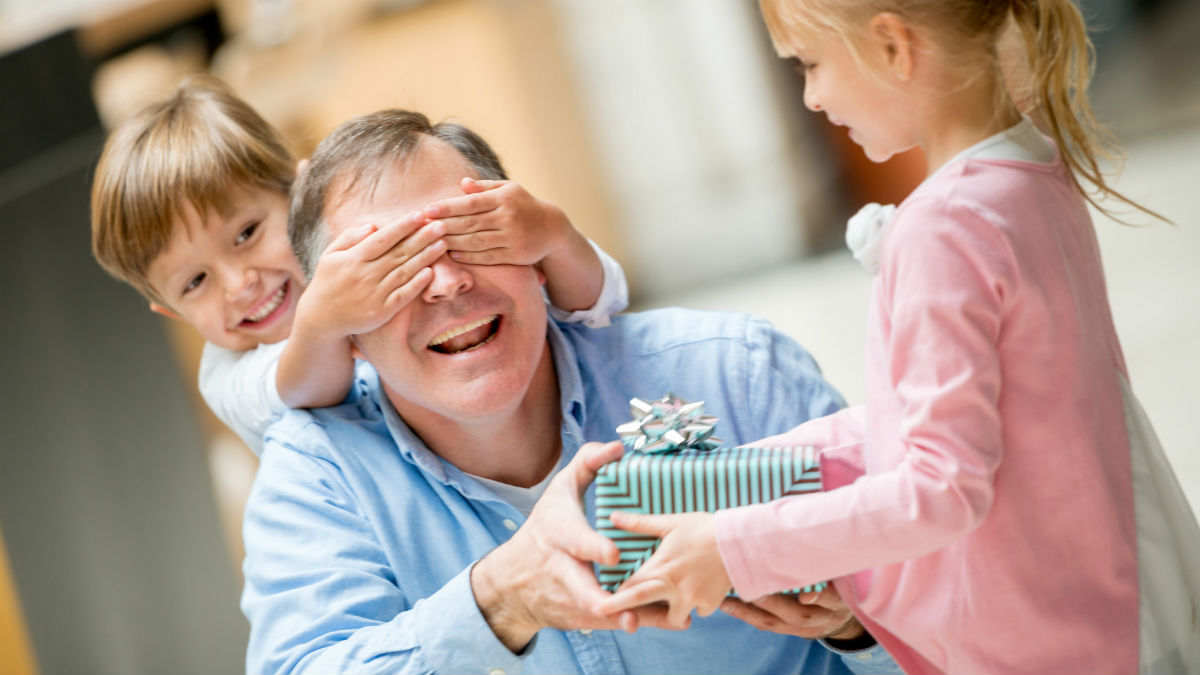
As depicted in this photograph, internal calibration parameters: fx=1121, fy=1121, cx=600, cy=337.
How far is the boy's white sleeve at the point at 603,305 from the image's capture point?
4.79 feet

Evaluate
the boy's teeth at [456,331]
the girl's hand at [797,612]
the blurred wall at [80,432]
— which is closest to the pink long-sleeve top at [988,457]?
the girl's hand at [797,612]

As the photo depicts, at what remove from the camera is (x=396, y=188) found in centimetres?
127

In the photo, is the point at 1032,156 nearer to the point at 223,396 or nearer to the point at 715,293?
the point at 223,396

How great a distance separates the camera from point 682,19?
5.43m

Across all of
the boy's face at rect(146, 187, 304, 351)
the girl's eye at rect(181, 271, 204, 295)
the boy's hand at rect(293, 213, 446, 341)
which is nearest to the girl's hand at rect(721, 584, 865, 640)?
the boy's hand at rect(293, 213, 446, 341)

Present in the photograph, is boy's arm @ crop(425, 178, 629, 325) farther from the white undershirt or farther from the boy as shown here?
the white undershirt

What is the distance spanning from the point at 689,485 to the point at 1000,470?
261 mm

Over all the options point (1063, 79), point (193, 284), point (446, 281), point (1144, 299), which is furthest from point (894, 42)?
point (1144, 299)

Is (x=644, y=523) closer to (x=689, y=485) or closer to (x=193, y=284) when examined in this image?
(x=689, y=485)

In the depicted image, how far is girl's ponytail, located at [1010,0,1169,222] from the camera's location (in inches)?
36.2

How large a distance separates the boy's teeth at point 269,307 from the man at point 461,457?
282 mm

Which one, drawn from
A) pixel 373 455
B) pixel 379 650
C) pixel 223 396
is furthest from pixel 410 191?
pixel 223 396

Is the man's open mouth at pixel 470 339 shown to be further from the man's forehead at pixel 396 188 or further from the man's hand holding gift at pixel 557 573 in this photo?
the man's hand holding gift at pixel 557 573

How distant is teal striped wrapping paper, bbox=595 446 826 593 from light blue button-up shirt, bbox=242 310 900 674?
0.72 feet
